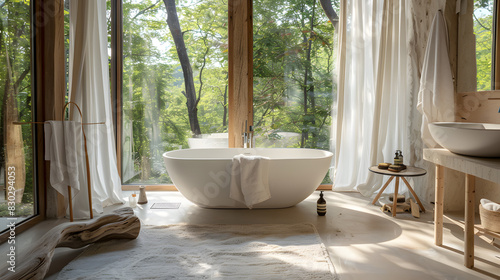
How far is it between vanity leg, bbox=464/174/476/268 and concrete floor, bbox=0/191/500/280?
2.7 inches

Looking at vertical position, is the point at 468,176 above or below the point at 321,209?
above

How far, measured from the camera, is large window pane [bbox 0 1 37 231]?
9.12 feet

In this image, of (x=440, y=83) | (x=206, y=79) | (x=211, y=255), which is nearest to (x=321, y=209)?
(x=211, y=255)

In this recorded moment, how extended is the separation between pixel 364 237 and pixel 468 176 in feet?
3.09

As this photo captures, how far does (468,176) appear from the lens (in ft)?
7.55

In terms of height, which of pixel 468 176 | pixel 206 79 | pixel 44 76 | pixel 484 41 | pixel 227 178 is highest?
pixel 484 41

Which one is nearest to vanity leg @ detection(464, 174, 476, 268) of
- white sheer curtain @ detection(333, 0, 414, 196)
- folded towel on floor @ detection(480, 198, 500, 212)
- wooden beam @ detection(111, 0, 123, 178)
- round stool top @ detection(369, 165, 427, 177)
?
folded towel on floor @ detection(480, 198, 500, 212)

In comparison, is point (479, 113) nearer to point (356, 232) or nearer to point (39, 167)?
point (356, 232)

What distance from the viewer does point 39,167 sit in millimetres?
3275

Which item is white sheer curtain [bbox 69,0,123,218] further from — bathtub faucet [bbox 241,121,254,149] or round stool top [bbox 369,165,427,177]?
round stool top [bbox 369,165,427,177]

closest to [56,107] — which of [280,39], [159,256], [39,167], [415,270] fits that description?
[39,167]

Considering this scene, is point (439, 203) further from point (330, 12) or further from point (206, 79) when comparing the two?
point (206, 79)

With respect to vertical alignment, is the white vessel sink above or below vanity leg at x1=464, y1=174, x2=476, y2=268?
above

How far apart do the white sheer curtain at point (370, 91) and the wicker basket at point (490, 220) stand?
4.91 feet
